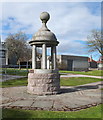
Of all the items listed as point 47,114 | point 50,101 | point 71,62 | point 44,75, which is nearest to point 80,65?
point 71,62

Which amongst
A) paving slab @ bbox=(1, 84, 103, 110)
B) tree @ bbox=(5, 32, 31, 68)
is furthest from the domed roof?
tree @ bbox=(5, 32, 31, 68)

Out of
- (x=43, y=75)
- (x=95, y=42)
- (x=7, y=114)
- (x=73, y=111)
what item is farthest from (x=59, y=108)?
(x=95, y=42)

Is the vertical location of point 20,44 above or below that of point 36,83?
above

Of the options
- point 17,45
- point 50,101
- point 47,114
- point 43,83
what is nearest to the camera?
point 47,114

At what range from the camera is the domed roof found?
8008mm

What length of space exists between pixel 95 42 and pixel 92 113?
107 feet

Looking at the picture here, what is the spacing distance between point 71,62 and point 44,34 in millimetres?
46281

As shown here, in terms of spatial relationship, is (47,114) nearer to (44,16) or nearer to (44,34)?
(44,34)

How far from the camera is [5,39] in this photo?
39.0 metres

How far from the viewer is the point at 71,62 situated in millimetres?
53688

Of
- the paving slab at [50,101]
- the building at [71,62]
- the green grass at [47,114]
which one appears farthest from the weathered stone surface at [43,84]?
the building at [71,62]

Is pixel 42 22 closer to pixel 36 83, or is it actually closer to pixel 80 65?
pixel 36 83

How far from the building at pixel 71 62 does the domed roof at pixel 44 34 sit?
40.2m

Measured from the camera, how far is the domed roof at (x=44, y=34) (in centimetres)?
801
